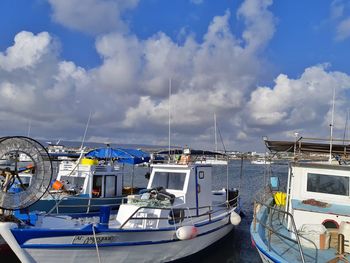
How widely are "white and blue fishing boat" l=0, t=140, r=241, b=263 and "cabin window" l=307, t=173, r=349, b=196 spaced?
3.88 meters

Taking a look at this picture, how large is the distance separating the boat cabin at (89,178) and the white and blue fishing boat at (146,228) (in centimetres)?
351

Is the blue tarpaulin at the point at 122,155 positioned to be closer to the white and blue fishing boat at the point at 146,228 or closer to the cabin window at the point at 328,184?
the white and blue fishing boat at the point at 146,228

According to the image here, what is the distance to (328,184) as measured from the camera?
11.1 meters

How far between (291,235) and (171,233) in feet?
11.8

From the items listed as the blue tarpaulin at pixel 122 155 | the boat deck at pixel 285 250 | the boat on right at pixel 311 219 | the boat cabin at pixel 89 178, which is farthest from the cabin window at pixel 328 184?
the boat cabin at pixel 89 178

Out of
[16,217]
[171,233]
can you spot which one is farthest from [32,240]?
[171,233]

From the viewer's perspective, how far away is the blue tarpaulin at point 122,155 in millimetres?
Answer: 19297

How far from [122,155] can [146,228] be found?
335 inches

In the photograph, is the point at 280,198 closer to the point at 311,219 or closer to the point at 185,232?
the point at 311,219

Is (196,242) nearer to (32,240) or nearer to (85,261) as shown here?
(85,261)

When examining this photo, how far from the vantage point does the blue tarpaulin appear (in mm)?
19297

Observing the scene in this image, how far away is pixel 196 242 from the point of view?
13.1 meters

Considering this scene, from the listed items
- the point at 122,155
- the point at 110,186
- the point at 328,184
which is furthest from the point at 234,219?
the point at 122,155

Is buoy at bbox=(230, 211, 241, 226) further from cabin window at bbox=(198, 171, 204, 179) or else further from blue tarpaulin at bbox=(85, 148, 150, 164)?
blue tarpaulin at bbox=(85, 148, 150, 164)
